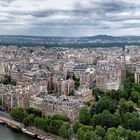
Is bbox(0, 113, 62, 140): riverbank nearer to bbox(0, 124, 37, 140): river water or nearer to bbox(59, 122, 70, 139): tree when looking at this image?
bbox(0, 124, 37, 140): river water

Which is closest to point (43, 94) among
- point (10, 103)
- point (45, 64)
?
point (10, 103)

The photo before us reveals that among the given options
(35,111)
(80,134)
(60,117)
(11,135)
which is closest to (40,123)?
(60,117)

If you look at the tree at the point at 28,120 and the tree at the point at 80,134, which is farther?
the tree at the point at 28,120

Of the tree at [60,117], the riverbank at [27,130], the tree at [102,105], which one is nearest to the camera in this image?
the riverbank at [27,130]

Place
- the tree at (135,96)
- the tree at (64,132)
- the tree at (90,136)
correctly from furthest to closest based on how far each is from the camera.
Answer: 1. the tree at (135,96)
2. the tree at (64,132)
3. the tree at (90,136)

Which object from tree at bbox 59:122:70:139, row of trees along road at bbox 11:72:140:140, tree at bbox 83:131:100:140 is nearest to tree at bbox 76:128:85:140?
row of trees along road at bbox 11:72:140:140

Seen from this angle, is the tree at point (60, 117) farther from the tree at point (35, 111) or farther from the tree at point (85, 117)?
the tree at point (35, 111)

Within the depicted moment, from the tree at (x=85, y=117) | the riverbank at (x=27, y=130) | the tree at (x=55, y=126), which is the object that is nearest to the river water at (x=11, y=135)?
the riverbank at (x=27, y=130)

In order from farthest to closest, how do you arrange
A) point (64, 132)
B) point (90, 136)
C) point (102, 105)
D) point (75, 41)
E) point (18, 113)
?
point (75, 41) < point (102, 105) < point (18, 113) < point (64, 132) < point (90, 136)

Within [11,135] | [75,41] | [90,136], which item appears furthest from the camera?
[75,41]

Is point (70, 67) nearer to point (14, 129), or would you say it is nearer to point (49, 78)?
point (49, 78)

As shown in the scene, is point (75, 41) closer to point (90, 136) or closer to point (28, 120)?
point (28, 120)
